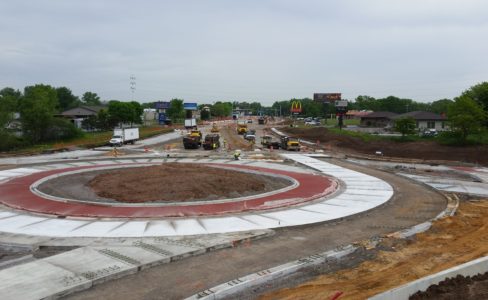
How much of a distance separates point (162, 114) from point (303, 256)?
110337 millimetres

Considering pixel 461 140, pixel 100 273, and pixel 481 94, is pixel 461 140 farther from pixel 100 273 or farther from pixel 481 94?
pixel 100 273

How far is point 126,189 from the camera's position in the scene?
2230 cm

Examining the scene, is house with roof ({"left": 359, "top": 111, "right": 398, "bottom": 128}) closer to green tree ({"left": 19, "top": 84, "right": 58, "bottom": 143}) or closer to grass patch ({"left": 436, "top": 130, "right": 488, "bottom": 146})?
grass patch ({"left": 436, "top": 130, "right": 488, "bottom": 146})

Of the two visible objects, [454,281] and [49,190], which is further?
[49,190]

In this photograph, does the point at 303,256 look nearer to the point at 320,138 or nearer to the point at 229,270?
the point at 229,270

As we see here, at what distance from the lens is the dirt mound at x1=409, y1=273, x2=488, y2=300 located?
959 cm

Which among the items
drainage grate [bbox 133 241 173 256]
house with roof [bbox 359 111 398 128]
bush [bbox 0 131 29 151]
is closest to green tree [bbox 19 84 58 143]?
→ bush [bbox 0 131 29 151]

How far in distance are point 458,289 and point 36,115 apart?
5876 cm

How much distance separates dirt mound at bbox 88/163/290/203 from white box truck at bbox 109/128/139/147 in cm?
3043

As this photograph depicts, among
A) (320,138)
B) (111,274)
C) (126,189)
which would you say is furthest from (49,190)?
(320,138)

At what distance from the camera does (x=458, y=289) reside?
10.0 meters

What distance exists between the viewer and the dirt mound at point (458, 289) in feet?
31.5

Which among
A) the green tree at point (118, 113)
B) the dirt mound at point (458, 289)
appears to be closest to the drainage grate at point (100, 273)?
the dirt mound at point (458, 289)

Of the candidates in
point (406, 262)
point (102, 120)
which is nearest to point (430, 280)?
point (406, 262)
